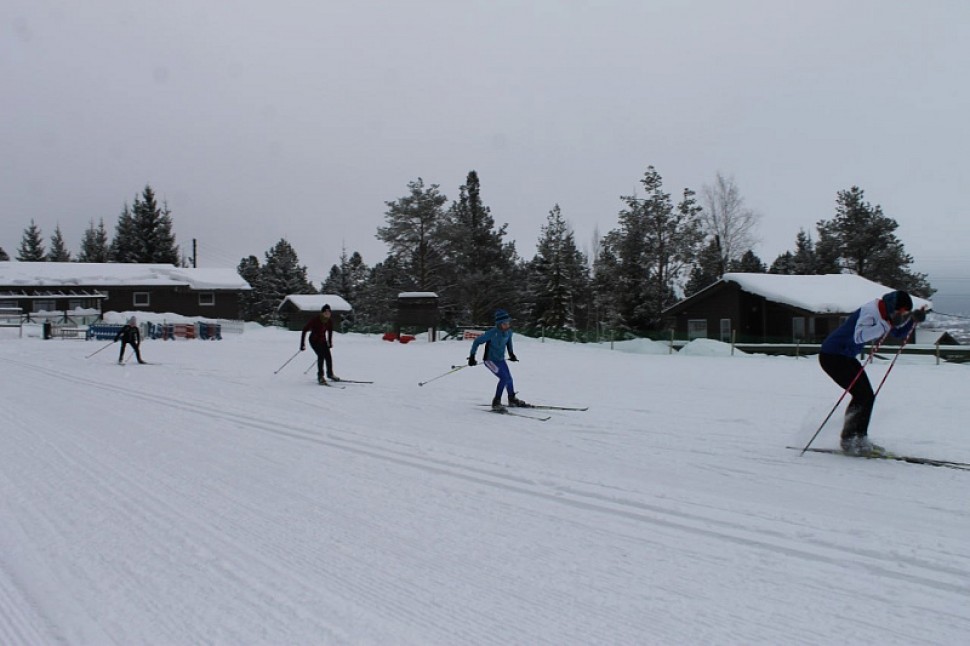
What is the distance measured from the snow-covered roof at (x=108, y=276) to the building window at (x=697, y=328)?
32.9m

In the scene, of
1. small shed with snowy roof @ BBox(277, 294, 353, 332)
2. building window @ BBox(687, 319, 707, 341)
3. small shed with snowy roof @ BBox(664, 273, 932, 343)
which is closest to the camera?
small shed with snowy roof @ BBox(664, 273, 932, 343)

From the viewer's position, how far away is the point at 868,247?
4466 centimetres

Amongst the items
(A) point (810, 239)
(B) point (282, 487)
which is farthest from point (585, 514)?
(A) point (810, 239)

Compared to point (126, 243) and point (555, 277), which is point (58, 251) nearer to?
point (126, 243)

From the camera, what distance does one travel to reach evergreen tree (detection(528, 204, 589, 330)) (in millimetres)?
50031

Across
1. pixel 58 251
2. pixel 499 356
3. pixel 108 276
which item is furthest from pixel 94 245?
pixel 499 356

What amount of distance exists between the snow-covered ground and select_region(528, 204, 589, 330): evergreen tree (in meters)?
40.8

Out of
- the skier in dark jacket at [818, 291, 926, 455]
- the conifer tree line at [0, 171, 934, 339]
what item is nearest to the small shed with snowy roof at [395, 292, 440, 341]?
the conifer tree line at [0, 171, 934, 339]

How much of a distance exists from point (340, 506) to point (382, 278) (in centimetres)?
4861

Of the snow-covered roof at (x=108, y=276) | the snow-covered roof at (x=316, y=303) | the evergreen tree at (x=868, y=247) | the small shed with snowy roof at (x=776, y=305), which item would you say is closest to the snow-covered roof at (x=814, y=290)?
the small shed with snowy roof at (x=776, y=305)

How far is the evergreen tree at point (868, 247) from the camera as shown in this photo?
4384 centimetres

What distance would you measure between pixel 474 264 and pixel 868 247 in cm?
3025

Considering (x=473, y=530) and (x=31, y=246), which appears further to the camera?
(x=31, y=246)

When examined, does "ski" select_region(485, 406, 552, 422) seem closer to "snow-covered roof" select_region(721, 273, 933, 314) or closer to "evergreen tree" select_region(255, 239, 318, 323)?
"snow-covered roof" select_region(721, 273, 933, 314)
